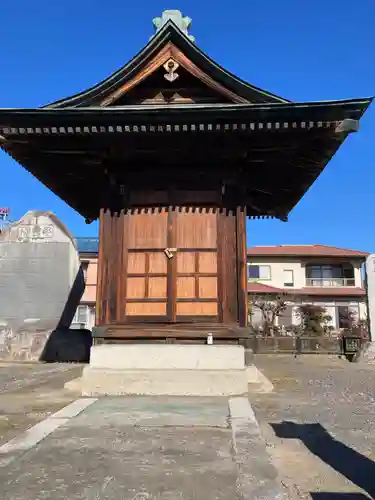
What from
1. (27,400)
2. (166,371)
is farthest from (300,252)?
(27,400)

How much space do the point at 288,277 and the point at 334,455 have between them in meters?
35.2

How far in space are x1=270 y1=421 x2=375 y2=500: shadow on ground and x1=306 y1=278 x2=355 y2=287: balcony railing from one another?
1365 inches

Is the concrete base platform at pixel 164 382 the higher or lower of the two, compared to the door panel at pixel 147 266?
lower

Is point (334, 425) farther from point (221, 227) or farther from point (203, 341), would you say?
point (221, 227)

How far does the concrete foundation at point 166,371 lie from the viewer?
623cm

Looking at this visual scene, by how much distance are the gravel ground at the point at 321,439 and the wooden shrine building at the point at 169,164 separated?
157 centimetres

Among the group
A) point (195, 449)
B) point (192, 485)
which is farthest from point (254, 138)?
point (192, 485)

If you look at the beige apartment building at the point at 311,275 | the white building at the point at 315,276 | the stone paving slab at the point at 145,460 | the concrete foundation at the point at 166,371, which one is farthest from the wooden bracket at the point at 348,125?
the white building at the point at 315,276

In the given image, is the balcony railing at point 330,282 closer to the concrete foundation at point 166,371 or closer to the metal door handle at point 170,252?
the metal door handle at point 170,252

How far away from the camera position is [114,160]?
7582 millimetres

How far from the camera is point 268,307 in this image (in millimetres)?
28906

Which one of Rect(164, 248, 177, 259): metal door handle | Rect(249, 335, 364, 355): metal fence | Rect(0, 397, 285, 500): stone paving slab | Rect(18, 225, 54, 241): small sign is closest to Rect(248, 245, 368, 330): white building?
Rect(249, 335, 364, 355): metal fence

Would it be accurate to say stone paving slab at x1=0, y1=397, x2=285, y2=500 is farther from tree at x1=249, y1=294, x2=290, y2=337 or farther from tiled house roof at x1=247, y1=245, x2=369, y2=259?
tiled house roof at x1=247, y1=245, x2=369, y2=259

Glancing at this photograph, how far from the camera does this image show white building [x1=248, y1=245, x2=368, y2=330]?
36.2m
